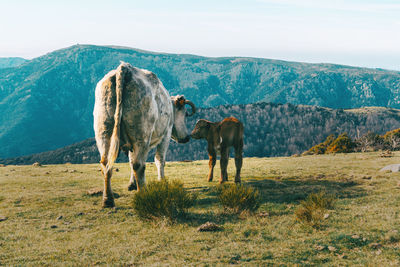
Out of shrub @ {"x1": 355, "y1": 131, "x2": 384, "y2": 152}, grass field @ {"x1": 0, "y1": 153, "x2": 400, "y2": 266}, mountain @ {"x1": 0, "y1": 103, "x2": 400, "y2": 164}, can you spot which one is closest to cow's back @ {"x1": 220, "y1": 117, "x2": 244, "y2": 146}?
grass field @ {"x1": 0, "y1": 153, "x2": 400, "y2": 266}

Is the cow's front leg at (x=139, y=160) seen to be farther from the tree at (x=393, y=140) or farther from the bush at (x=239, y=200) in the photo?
the tree at (x=393, y=140)

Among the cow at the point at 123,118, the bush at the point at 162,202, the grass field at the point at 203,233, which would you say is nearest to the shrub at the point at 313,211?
the grass field at the point at 203,233

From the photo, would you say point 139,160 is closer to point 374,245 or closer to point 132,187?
point 132,187

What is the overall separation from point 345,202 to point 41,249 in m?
7.70

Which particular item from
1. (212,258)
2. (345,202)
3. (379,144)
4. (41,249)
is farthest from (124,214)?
(379,144)

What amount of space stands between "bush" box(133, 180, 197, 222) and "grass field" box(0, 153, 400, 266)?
0.23m

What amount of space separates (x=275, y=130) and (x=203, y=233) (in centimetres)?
15742

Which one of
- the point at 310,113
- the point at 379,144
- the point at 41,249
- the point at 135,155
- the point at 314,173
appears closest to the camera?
the point at 41,249

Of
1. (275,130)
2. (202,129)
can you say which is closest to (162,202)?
(202,129)

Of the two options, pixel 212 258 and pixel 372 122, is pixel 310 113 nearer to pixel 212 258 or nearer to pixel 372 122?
pixel 372 122

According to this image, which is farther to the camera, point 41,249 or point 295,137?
point 295,137

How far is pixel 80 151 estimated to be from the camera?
149 meters

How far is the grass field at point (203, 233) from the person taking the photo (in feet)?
18.4

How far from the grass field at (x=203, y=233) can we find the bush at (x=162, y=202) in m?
0.23
